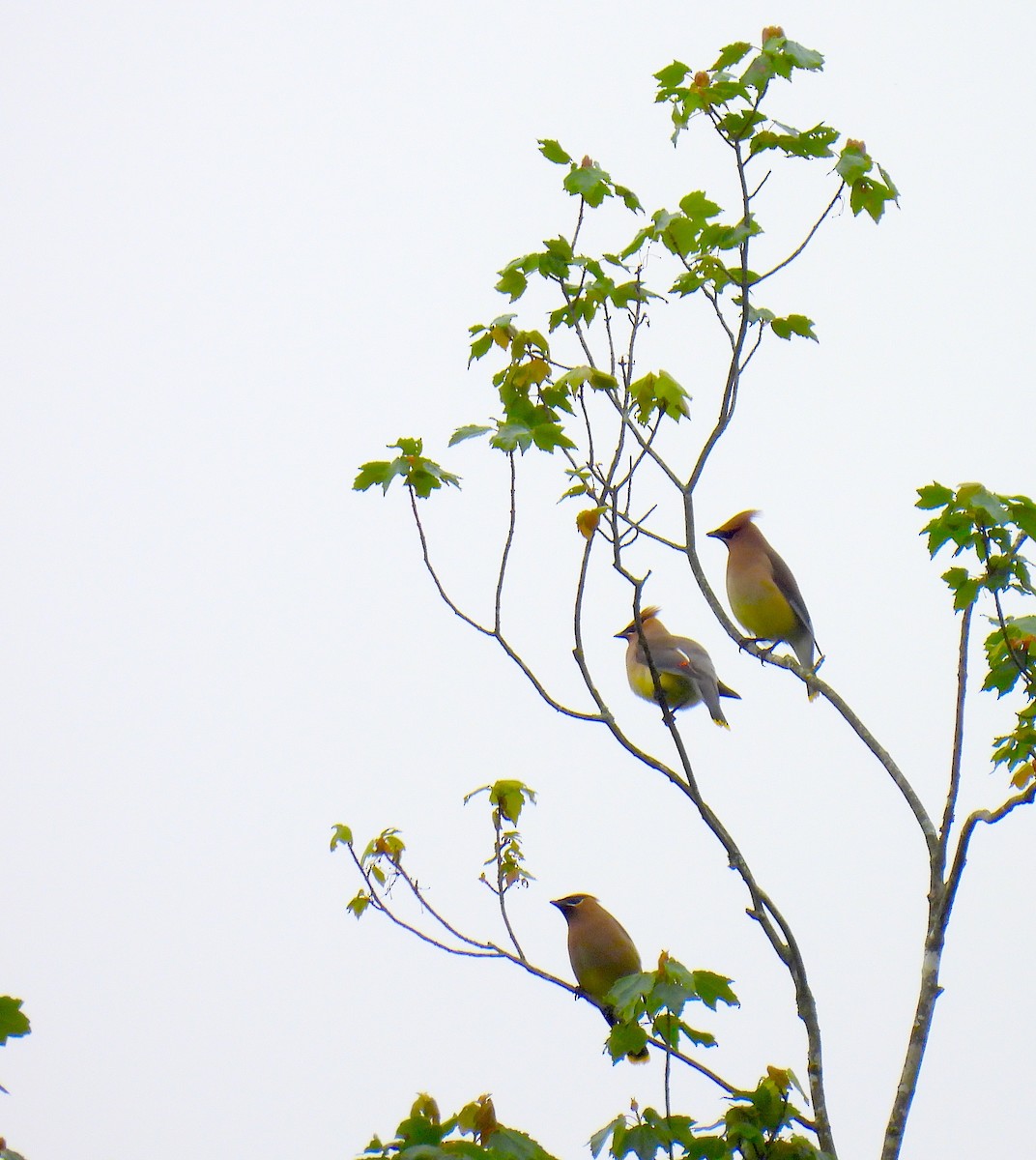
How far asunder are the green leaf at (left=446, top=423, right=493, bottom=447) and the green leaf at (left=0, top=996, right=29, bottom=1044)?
1602 mm

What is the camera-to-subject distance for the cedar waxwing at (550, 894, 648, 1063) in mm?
5297

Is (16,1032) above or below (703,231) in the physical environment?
below

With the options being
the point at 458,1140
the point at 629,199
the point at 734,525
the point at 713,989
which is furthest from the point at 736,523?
the point at 458,1140

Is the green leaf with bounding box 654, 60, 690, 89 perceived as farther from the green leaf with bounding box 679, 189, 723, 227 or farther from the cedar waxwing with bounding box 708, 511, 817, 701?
the cedar waxwing with bounding box 708, 511, 817, 701

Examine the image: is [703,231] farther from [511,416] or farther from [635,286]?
[511,416]

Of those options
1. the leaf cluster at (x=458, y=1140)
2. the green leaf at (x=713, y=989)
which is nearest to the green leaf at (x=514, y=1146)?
the leaf cluster at (x=458, y=1140)

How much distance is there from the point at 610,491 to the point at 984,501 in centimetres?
91

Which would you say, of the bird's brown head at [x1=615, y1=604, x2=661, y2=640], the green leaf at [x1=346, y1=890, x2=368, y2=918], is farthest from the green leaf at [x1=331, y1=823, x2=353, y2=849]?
the bird's brown head at [x1=615, y1=604, x2=661, y2=640]

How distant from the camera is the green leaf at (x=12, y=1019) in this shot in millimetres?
2473

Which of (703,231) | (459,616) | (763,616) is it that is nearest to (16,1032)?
(459,616)

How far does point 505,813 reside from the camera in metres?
4.25

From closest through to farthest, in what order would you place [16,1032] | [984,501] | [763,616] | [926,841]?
[16,1032] < [984,501] < [926,841] < [763,616]

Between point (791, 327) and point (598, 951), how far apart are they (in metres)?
2.60

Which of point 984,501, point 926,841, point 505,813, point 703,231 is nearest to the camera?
point 984,501
